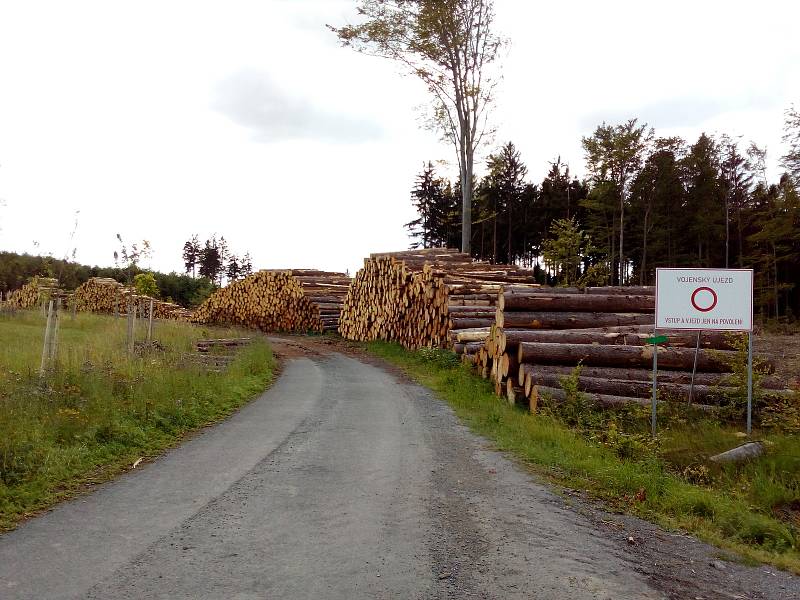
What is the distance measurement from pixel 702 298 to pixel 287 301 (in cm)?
2255

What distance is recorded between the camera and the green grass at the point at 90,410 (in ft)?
17.8

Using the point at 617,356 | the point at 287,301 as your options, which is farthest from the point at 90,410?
the point at 287,301

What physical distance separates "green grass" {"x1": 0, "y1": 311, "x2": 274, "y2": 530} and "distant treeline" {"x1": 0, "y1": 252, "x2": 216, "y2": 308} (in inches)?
62.3

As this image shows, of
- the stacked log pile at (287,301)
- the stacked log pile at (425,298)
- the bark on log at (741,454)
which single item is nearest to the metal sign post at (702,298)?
the bark on log at (741,454)

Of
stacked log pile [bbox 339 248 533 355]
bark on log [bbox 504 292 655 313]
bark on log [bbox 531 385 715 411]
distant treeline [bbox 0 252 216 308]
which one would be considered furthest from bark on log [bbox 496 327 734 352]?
distant treeline [bbox 0 252 216 308]

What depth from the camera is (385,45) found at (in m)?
24.2

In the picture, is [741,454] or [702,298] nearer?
[741,454]

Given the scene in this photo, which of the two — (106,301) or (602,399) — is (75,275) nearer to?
(602,399)

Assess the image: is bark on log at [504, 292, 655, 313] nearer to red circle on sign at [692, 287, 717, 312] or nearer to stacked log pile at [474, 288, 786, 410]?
stacked log pile at [474, 288, 786, 410]

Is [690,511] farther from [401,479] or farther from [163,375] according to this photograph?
[163,375]

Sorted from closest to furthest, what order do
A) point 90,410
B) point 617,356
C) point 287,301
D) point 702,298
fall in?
point 90,410
point 702,298
point 617,356
point 287,301

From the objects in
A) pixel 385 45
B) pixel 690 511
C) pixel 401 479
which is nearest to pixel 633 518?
pixel 690 511

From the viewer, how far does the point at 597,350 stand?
10.1 meters

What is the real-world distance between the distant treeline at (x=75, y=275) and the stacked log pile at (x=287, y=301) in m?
6.36
